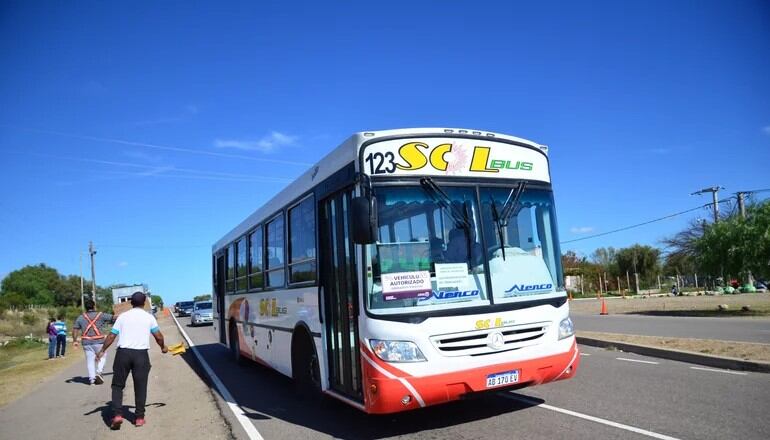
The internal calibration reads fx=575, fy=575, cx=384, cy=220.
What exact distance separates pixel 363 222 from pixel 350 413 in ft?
10.8

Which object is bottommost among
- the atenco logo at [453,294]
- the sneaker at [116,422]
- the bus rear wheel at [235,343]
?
the sneaker at [116,422]

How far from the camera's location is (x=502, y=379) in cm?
598

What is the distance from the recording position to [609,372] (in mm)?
9578

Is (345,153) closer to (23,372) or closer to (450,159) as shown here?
(450,159)

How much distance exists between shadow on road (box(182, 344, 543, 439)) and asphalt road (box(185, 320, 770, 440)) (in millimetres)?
12

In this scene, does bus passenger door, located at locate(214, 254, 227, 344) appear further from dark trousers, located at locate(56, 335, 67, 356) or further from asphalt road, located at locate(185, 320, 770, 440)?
dark trousers, located at locate(56, 335, 67, 356)

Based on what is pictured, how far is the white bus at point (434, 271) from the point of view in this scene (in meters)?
5.76

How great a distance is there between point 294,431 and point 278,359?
2581mm

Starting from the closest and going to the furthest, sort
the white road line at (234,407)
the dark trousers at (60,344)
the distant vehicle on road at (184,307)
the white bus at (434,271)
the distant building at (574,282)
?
the white bus at (434,271) < the white road line at (234,407) < the dark trousers at (60,344) < the distant vehicle on road at (184,307) < the distant building at (574,282)

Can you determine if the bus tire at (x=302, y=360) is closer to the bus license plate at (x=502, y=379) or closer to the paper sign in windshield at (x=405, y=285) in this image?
the paper sign in windshield at (x=405, y=285)

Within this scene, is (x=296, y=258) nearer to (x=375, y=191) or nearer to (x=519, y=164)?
(x=375, y=191)

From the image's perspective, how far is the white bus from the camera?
18.9 feet

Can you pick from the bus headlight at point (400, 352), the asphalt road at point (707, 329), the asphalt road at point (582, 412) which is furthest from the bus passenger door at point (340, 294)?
the asphalt road at point (707, 329)

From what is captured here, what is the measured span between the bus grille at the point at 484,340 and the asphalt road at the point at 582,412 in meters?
0.92
